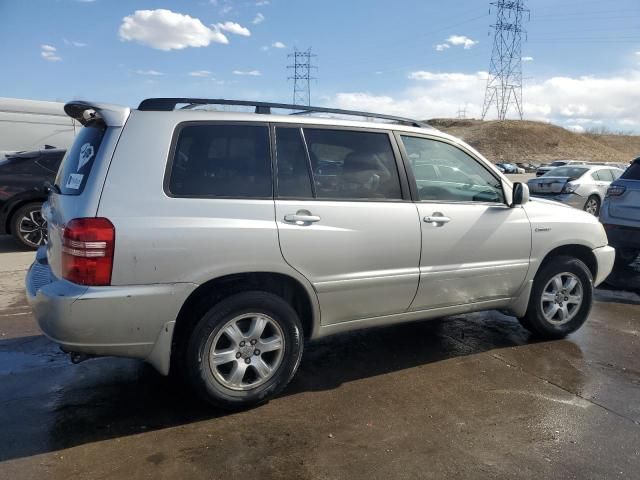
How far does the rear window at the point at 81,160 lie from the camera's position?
3252 mm

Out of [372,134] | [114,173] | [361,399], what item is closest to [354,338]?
[361,399]

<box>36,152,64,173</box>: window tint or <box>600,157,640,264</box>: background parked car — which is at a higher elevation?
<box>36,152,64,173</box>: window tint

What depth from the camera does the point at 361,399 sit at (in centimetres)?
375

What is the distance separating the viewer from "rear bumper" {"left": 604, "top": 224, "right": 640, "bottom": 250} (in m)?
7.01

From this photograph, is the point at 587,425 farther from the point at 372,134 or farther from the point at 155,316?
the point at 155,316

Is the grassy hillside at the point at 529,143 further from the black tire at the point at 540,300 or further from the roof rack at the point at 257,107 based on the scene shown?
the roof rack at the point at 257,107

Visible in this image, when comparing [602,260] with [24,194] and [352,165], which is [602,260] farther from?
[24,194]

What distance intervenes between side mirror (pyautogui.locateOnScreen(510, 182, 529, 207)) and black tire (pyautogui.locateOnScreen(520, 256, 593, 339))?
70cm

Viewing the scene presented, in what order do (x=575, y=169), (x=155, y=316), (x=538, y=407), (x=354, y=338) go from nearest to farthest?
(x=155, y=316) → (x=538, y=407) → (x=354, y=338) → (x=575, y=169)

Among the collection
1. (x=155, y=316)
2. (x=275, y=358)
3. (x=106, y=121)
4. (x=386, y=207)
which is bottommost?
(x=275, y=358)

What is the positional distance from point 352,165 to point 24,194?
6.74 m

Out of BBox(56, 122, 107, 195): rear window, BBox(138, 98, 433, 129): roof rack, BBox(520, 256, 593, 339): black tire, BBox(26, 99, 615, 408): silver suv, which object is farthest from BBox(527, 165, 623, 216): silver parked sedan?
BBox(56, 122, 107, 195): rear window

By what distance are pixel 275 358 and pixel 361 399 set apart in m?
0.67

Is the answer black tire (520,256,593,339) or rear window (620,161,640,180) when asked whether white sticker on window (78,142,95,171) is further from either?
rear window (620,161,640,180)
